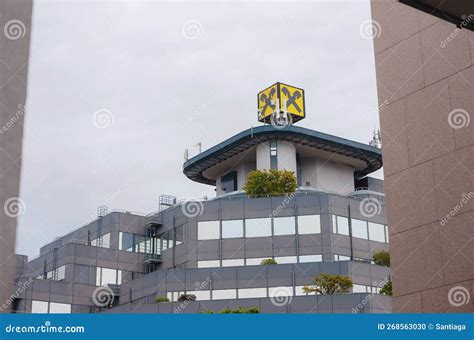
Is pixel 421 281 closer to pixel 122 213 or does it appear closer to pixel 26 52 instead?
pixel 26 52

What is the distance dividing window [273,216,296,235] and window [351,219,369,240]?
5.43 meters

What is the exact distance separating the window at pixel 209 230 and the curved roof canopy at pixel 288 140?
1290cm

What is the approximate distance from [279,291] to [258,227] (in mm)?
7320

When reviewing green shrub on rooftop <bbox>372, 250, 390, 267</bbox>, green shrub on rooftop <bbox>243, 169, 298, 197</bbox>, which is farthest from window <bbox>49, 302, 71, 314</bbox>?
green shrub on rooftop <bbox>372, 250, 390, 267</bbox>

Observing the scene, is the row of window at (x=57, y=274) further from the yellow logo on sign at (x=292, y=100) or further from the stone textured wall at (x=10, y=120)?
the stone textured wall at (x=10, y=120)

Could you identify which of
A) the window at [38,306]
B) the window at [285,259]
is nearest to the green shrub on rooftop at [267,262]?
the window at [285,259]

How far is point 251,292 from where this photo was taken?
2046 inches

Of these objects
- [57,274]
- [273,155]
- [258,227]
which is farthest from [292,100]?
[57,274]

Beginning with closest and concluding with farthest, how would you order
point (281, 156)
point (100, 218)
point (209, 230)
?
point (209, 230), point (100, 218), point (281, 156)

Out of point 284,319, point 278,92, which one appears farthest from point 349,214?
point 284,319

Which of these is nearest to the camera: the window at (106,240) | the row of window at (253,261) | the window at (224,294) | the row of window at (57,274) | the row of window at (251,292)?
the row of window at (251,292)

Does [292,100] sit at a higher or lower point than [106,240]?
higher

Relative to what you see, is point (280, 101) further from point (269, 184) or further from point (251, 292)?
point (251, 292)

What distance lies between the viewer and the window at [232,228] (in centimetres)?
5738
